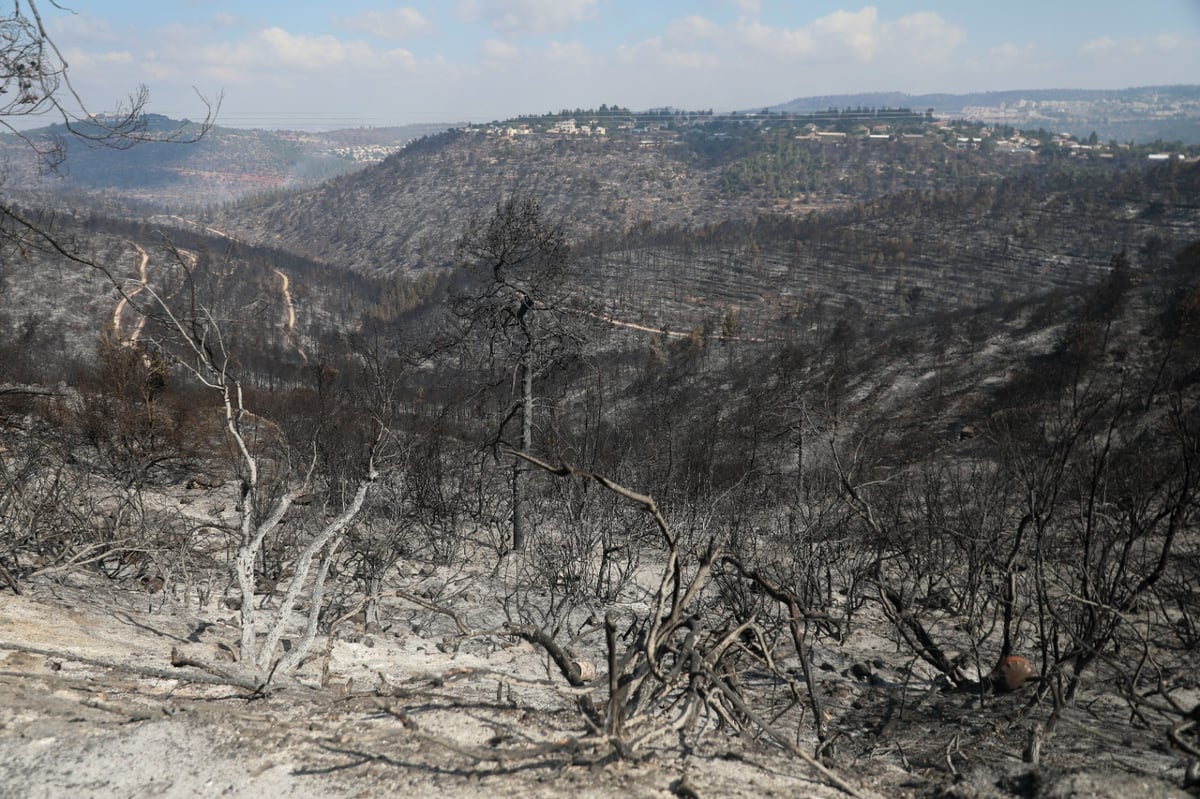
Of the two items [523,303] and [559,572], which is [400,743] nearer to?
[559,572]

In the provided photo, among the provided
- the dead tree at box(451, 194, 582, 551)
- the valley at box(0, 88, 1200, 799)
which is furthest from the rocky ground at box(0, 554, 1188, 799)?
the dead tree at box(451, 194, 582, 551)

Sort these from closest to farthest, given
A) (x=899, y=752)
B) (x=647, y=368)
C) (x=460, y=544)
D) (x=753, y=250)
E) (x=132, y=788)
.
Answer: (x=132, y=788) → (x=899, y=752) → (x=460, y=544) → (x=647, y=368) → (x=753, y=250)

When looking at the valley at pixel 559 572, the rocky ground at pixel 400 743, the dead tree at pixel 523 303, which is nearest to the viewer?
the rocky ground at pixel 400 743

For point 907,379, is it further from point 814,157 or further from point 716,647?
point 814,157

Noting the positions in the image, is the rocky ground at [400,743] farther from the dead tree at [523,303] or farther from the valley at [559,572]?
the dead tree at [523,303]

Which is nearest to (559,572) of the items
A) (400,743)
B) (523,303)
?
(523,303)

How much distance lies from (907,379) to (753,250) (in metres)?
51.2

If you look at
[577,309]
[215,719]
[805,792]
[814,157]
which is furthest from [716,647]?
[814,157]

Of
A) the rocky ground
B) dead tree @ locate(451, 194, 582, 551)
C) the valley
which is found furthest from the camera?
dead tree @ locate(451, 194, 582, 551)

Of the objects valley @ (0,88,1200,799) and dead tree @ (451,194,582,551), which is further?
dead tree @ (451,194,582,551)

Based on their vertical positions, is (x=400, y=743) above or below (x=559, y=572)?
above

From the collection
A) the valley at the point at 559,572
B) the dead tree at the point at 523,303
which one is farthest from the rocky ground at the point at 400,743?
the dead tree at the point at 523,303

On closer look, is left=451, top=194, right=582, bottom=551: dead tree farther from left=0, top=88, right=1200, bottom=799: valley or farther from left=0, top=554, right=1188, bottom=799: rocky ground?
left=0, top=554, right=1188, bottom=799: rocky ground

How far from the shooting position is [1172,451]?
1678 cm
